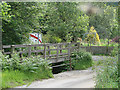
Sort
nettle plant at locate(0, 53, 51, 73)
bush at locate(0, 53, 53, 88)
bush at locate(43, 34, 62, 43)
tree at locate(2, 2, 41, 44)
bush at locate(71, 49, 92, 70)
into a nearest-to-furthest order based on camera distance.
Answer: bush at locate(0, 53, 53, 88)
nettle plant at locate(0, 53, 51, 73)
tree at locate(2, 2, 41, 44)
bush at locate(71, 49, 92, 70)
bush at locate(43, 34, 62, 43)

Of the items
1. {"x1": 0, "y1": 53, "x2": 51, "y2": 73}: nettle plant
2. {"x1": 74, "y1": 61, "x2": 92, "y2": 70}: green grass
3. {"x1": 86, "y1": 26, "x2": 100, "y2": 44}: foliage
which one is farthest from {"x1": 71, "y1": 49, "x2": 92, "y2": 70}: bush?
{"x1": 86, "y1": 26, "x2": 100, "y2": 44}: foliage

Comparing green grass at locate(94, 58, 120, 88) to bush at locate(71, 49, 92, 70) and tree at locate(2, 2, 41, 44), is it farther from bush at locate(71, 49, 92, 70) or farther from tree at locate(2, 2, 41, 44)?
bush at locate(71, 49, 92, 70)

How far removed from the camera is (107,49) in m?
20.7

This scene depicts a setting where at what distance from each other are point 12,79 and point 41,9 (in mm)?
5514

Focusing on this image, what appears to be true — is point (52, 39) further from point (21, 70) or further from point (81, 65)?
point (21, 70)

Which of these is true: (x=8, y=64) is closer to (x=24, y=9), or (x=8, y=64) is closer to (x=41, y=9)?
(x=24, y=9)

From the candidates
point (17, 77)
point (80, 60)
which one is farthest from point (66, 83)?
point (80, 60)

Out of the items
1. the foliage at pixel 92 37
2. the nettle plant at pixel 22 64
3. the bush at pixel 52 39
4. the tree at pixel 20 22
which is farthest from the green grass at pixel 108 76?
the foliage at pixel 92 37

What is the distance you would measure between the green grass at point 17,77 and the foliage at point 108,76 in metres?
3.10

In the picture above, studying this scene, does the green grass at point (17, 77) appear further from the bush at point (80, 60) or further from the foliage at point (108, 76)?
the bush at point (80, 60)

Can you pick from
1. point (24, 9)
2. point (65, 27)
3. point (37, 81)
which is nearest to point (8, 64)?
point (37, 81)

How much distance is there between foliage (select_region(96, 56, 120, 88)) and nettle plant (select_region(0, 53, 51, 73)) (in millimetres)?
3295

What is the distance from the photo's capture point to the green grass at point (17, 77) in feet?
21.6

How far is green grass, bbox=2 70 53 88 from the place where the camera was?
657 centimetres
